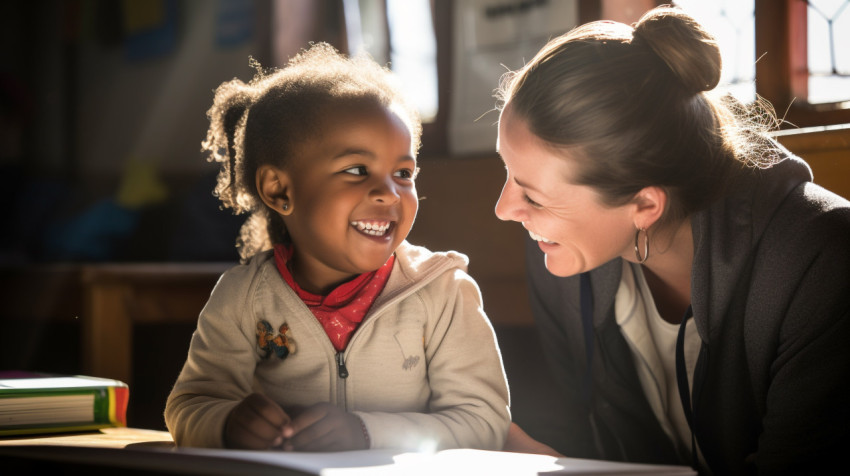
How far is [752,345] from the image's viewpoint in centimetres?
105

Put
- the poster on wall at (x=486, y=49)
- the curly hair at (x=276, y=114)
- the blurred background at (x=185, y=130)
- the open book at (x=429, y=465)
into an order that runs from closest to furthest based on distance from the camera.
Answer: the open book at (x=429, y=465), the curly hair at (x=276, y=114), the blurred background at (x=185, y=130), the poster on wall at (x=486, y=49)

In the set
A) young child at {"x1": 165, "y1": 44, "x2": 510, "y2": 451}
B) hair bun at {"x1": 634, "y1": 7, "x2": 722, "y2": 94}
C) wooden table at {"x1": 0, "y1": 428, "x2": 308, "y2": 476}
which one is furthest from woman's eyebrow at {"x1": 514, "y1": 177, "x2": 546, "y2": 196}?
wooden table at {"x1": 0, "y1": 428, "x2": 308, "y2": 476}

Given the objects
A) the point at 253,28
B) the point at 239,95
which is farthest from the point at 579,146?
the point at 253,28

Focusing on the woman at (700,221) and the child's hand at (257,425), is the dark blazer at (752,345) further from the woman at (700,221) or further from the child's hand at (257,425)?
the child's hand at (257,425)

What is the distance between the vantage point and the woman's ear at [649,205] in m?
1.12

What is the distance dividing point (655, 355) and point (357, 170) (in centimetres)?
58

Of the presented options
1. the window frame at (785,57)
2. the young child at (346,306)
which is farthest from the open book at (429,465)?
the window frame at (785,57)

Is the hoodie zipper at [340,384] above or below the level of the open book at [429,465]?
below

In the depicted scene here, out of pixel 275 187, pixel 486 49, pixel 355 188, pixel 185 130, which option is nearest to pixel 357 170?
pixel 355 188

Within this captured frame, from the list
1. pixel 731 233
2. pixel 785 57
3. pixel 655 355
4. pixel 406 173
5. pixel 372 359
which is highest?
pixel 785 57

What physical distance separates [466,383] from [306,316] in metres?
0.23

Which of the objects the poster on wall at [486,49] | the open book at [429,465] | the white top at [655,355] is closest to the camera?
the open book at [429,465]

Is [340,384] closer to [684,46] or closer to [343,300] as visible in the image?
[343,300]

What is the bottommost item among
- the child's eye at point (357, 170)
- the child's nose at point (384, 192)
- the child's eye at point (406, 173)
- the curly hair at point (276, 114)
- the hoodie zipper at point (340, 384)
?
the hoodie zipper at point (340, 384)
